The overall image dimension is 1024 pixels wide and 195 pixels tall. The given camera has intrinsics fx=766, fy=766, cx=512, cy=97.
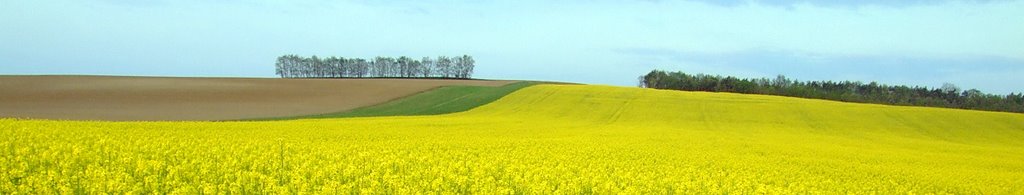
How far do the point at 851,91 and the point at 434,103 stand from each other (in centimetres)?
4973

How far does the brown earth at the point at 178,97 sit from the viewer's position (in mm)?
36562

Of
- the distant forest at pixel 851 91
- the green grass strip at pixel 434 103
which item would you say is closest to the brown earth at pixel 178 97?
the green grass strip at pixel 434 103

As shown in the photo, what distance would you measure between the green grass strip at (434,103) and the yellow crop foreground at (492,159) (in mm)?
5699

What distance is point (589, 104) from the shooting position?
41781mm

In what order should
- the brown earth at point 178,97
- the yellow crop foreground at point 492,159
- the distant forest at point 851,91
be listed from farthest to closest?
the distant forest at point 851,91 → the brown earth at point 178,97 → the yellow crop foreground at point 492,159

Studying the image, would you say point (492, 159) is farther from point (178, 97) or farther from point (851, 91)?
point (851, 91)

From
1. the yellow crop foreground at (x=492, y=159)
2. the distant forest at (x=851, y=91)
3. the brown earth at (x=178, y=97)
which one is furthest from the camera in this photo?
the distant forest at (x=851, y=91)

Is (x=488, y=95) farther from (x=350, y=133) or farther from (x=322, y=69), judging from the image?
(x=322, y=69)

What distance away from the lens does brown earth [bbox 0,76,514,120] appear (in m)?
36.6

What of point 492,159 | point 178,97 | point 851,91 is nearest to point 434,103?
point 178,97

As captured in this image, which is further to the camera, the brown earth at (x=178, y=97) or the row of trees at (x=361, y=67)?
the row of trees at (x=361, y=67)

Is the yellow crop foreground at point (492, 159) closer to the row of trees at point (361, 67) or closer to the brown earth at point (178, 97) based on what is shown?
the brown earth at point (178, 97)

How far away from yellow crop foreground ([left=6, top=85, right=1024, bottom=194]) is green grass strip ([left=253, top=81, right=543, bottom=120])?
18.7 feet

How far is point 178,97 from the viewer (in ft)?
151
